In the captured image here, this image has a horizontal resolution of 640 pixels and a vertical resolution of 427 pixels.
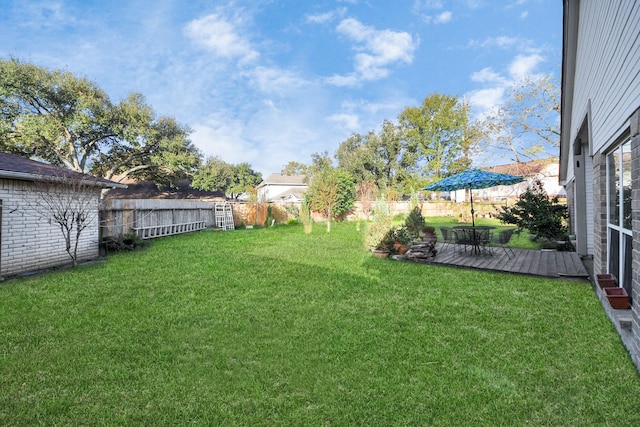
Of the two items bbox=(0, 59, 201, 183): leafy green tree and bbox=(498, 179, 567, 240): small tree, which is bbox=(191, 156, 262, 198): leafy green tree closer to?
bbox=(0, 59, 201, 183): leafy green tree

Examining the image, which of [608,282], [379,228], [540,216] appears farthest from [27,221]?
[540,216]

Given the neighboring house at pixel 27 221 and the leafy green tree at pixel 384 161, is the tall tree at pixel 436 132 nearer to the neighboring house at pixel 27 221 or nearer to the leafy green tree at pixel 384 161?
the leafy green tree at pixel 384 161

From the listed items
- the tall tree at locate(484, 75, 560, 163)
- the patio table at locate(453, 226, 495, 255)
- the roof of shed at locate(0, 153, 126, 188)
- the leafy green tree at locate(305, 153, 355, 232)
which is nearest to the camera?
the roof of shed at locate(0, 153, 126, 188)

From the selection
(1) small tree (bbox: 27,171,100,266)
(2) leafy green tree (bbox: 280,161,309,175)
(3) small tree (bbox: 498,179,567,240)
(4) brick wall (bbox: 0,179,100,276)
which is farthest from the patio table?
(2) leafy green tree (bbox: 280,161,309,175)

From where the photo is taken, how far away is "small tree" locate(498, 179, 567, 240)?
962 cm

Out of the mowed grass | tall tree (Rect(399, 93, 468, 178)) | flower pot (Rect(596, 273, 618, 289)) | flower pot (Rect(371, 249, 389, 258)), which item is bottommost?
the mowed grass

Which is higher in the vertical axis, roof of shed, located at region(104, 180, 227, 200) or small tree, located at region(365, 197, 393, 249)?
roof of shed, located at region(104, 180, 227, 200)

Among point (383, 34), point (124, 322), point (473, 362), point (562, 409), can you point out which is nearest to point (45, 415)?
point (124, 322)

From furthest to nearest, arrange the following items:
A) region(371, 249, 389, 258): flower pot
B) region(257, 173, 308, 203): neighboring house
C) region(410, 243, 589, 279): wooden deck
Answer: region(257, 173, 308, 203): neighboring house, region(371, 249, 389, 258): flower pot, region(410, 243, 589, 279): wooden deck

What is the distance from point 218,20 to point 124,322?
39.4 feet

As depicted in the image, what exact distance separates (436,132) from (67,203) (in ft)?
98.1

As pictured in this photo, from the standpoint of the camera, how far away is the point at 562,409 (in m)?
2.10

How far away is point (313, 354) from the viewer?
9.71 feet

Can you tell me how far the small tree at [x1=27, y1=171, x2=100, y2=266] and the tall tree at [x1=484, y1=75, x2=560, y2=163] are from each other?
22293 millimetres
